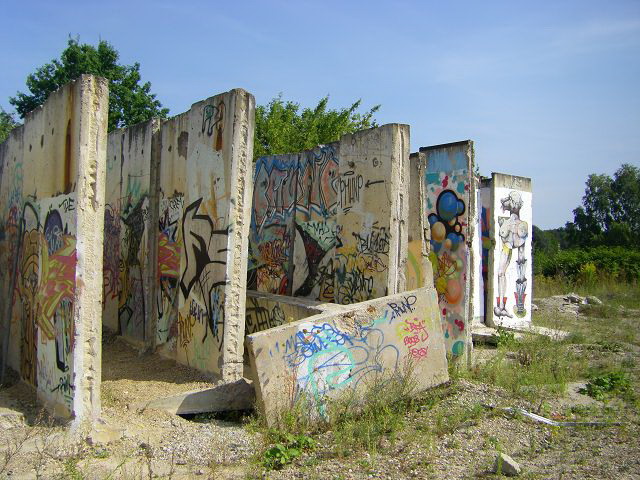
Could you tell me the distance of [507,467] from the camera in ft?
14.3

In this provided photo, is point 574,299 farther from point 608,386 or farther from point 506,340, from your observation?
point 608,386

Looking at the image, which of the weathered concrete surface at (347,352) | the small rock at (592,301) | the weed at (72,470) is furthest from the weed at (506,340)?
the small rock at (592,301)

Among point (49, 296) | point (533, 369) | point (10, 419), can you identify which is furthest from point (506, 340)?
point (10, 419)

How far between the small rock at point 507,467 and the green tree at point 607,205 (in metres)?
32.5

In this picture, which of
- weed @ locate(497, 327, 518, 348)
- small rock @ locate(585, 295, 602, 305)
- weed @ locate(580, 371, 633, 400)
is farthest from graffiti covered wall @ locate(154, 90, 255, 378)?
small rock @ locate(585, 295, 602, 305)

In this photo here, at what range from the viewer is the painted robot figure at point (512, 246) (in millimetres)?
11289

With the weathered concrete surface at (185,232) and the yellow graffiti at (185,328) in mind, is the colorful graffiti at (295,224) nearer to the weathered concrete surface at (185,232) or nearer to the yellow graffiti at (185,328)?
the weathered concrete surface at (185,232)

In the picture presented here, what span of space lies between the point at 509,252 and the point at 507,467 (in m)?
7.52

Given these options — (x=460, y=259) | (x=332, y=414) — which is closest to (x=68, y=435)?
(x=332, y=414)

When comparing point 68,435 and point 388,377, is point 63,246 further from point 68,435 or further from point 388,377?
point 388,377

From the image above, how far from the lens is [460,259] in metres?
8.43

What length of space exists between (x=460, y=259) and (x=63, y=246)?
5245mm

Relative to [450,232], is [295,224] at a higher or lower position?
higher

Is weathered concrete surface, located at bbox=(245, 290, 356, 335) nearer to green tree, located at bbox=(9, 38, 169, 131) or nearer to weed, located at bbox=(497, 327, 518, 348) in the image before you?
weed, located at bbox=(497, 327, 518, 348)
